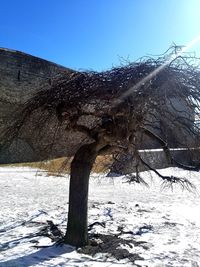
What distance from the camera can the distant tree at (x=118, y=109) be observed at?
478 centimetres

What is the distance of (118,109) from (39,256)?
2012mm

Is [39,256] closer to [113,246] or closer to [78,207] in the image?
[78,207]

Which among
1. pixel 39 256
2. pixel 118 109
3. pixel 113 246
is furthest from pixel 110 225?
pixel 118 109

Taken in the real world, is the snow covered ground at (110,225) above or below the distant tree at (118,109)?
below

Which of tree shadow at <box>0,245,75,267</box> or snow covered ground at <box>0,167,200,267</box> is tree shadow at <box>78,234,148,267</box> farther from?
tree shadow at <box>0,245,75,267</box>

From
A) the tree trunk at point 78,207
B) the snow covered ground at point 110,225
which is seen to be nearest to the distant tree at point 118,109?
the tree trunk at point 78,207

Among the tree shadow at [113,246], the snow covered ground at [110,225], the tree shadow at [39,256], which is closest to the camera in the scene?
the tree shadow at [39,256]

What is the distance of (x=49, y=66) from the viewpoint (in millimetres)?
19422

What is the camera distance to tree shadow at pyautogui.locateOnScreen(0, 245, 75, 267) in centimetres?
466

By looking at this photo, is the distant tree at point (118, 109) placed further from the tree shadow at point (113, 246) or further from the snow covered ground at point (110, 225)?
the snow covered ground at point (110, 225)

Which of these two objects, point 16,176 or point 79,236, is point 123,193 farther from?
point 79,236

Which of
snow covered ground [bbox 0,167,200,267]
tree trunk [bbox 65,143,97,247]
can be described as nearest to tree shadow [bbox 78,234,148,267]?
snow covered ground [bbox 0,167,200,267]

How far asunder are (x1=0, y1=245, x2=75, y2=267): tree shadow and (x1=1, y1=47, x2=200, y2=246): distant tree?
0.20 metres

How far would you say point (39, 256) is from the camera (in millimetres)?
5004
